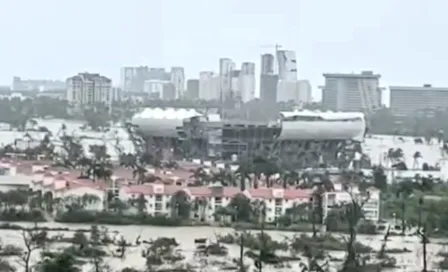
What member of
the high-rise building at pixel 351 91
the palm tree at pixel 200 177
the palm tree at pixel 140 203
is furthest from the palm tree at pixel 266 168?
the high-rise building at pixel 351 91

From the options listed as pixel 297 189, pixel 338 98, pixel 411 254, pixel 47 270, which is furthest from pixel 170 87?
pixel 47 270

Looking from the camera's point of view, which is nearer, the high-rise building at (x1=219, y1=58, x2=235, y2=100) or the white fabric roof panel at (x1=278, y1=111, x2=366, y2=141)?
the white fabric roof panel at (x1=278, y1=111, x2=366, y2=141)

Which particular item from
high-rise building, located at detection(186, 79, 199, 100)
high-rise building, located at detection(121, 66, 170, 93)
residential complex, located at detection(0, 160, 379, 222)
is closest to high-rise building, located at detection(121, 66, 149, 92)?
high-rise building, located at detection(121, 66, 170, 93)

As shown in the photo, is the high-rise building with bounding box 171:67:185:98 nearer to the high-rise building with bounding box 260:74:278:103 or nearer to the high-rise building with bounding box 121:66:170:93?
the high-rise building with bounding box 121:66:170:93

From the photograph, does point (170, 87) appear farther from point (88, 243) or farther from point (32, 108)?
point (88, 243)

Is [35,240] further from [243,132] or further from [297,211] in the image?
[243,132]

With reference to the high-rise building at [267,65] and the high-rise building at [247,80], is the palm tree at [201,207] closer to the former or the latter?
the high-rise building at [247,80]

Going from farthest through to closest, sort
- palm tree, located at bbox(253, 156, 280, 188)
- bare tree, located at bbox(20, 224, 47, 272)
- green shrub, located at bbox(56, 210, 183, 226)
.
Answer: palm tree, located at bbox(253, 156, 280, 188) → green shrub, located at bbox(56, 210, 183, 226) → bare tree, located at bbox(20, 224, 47, 272)
